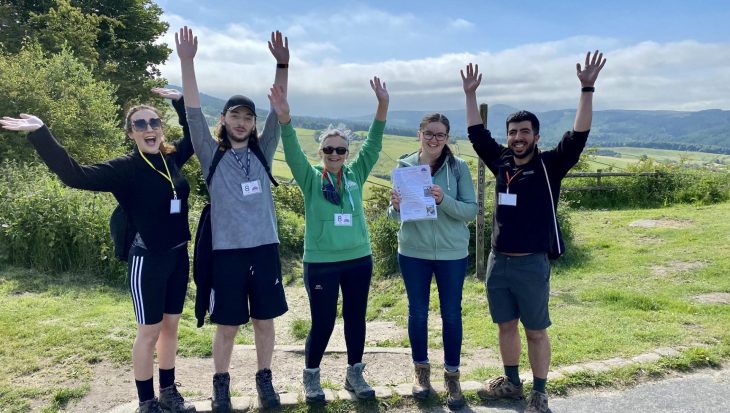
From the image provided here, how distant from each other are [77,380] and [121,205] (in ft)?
6.78

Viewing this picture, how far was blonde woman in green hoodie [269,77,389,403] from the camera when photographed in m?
3.80

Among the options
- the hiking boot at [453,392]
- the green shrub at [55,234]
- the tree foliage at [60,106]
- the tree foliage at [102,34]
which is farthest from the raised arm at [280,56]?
the tree foliage at [102,34]

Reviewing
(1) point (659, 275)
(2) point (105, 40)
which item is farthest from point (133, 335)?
(2) point (105, 40)

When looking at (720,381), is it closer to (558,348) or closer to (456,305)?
(558,348)

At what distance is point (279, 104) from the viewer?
3713 mm

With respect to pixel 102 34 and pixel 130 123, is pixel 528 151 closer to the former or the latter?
pixel 130 123

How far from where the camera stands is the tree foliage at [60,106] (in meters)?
13.2

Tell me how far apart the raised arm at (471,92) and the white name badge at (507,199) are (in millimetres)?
704

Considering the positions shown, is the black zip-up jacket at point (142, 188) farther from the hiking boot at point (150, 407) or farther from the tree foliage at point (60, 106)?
the tree foliage at point (60, 106)

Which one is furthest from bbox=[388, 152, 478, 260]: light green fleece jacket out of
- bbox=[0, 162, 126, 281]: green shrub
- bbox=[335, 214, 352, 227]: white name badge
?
bbox=[0, 162, 126, 281]: green shrub

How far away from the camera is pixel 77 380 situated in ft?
14.8

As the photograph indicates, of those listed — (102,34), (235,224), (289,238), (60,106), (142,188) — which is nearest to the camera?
(142,188)

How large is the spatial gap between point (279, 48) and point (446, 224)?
1.94 meters

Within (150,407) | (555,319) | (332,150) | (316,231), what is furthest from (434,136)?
(555,319)
